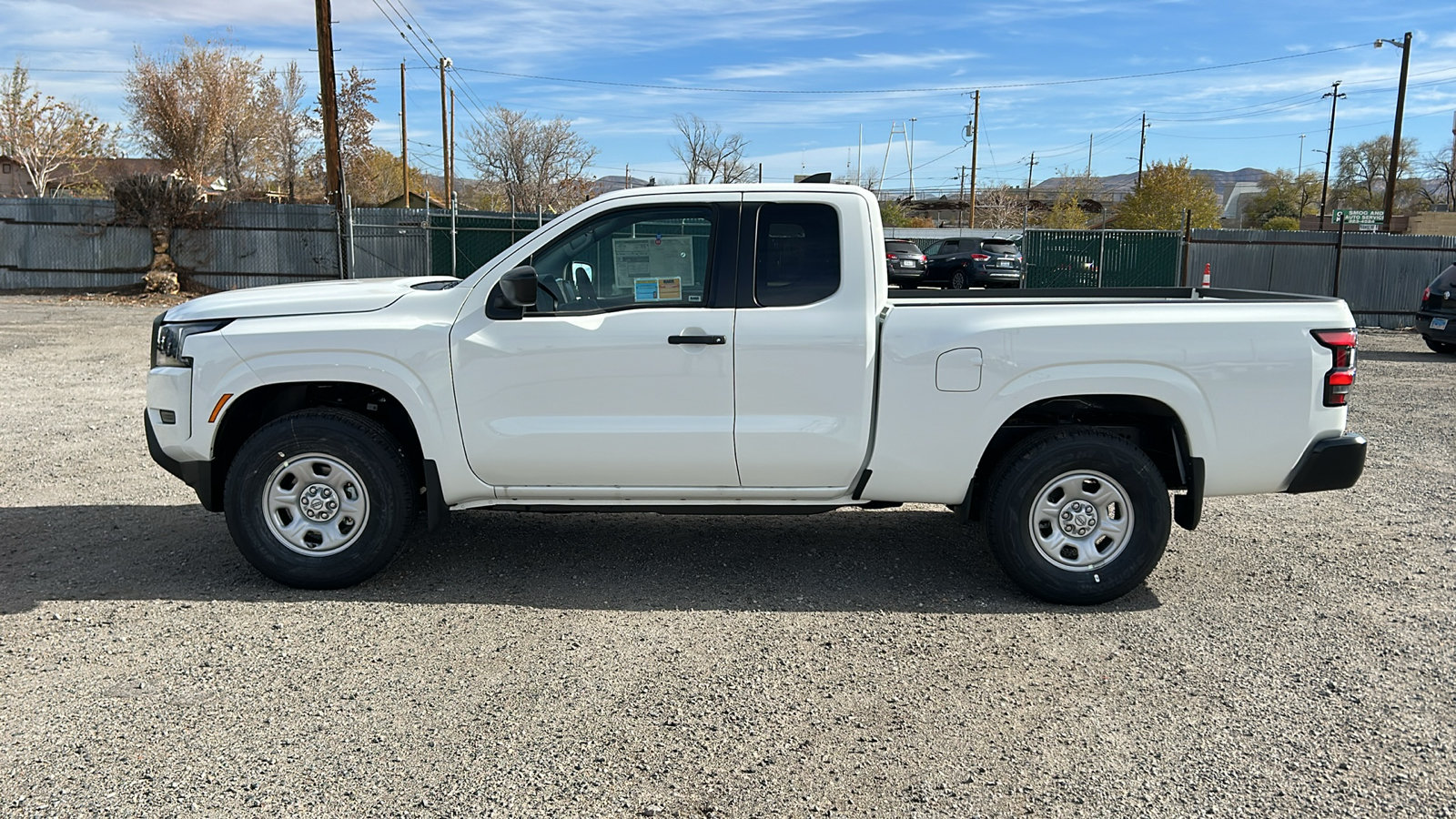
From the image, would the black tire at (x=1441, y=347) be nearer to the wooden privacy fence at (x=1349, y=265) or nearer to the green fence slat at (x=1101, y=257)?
the wooden privacy fence at (x=1349, y=265)

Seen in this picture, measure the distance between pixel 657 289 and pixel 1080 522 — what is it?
91.1 inches

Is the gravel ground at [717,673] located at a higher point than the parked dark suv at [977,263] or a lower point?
lower

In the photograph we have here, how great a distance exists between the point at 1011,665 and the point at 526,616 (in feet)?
7.08

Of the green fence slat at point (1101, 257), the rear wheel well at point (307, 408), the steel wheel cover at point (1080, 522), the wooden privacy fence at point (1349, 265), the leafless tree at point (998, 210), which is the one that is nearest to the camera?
the steel wheel cover at point (1080, 522)

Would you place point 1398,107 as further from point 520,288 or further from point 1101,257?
point 520,288

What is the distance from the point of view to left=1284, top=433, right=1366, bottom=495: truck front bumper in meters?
4.96

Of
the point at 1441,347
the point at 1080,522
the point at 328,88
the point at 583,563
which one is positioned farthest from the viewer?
the point at 328,88

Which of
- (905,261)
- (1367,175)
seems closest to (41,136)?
(905,261)

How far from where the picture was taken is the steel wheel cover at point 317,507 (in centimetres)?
516

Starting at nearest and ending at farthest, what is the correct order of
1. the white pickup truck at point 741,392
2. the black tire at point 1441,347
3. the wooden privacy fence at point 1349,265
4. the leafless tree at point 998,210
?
the white pickup truck at point 741,392, the black tire at point 1441,347, the wooden privacy fence at point 1349,265, the leafless tree at point 998,210

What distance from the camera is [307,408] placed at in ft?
17.6

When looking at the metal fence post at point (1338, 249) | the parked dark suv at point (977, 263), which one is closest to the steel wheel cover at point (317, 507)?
the metal fence post at point (1338, 249)

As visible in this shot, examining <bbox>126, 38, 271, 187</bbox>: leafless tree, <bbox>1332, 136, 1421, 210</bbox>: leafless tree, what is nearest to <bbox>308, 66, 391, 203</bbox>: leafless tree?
<bbox>126, 38, 271, 187</bbox>: leafless tree

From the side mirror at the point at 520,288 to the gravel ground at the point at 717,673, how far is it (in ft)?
4.74
